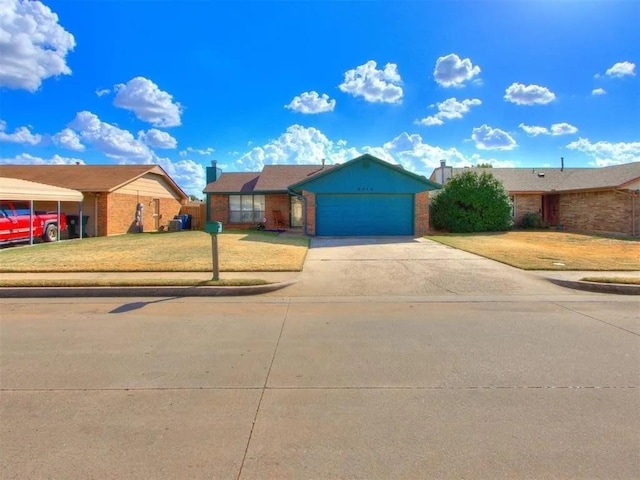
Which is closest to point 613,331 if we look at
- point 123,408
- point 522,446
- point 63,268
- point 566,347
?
point 566,347

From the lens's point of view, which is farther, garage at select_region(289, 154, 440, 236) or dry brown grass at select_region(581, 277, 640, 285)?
garage at select_region(289, 154, 440, 236)

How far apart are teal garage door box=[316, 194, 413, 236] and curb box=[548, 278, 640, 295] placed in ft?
39.1

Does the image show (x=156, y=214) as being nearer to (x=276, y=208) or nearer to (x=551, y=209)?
(x=276, y=208)

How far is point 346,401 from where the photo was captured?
3496mm

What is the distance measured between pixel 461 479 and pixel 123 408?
9.06 ft

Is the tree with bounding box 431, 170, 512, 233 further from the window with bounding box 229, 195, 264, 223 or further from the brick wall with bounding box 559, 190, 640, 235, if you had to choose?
the window with bounding box 229, 195, 264, 223

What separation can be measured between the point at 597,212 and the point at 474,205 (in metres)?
7.37

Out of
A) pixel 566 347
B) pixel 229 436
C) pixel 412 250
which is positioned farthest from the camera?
pixel 412 250

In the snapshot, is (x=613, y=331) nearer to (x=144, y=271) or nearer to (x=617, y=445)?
(x=617, y=445)

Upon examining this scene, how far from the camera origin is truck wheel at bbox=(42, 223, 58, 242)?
1737 cm

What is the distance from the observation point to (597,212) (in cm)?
2312

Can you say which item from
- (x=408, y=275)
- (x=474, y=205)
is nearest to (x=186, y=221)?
(x=474, y=205)

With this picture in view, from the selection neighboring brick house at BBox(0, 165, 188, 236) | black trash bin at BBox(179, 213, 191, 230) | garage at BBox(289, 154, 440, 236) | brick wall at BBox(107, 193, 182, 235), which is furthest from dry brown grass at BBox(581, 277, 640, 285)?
black trash bin at BBox(179, 213, 191, 230)

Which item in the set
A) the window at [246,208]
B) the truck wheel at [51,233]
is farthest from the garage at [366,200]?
the truck wheel at [51,233]
